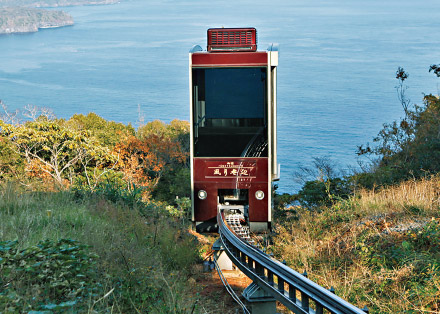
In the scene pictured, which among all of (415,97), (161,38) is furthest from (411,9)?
(415,97)

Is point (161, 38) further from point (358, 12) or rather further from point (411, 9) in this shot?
point (411, 9)

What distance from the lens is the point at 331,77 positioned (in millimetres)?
93875

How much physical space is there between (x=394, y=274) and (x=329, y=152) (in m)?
61.1

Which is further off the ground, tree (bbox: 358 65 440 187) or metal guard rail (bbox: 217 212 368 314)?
tree (bbox: 358 65 440 187)

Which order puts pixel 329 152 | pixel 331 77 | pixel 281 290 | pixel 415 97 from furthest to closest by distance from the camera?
pixel 331 77, pixel 415 97, pixel 329 152, pixel 281 290

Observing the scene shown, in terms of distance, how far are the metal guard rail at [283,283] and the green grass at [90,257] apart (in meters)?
0.85

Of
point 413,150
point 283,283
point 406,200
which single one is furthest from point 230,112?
point 413,150

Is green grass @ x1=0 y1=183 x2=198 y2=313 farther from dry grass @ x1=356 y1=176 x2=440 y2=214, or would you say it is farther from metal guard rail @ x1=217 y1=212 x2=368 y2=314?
dry grass @ x1=356 y1=176 x2=440 y2=214

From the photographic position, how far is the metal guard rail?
15.2 feet

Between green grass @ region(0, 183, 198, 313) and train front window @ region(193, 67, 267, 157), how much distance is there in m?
1.85

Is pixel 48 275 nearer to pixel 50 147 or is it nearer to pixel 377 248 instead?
pixel 377 248

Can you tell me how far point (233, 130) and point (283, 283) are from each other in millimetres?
5125

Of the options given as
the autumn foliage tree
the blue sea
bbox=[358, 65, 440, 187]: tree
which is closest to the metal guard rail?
bbox=[358, 65, 440, 187]: tree

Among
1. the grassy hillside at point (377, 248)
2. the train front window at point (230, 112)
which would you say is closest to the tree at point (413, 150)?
the grassy hillside at point (377, 248)
